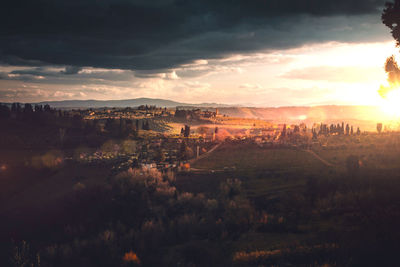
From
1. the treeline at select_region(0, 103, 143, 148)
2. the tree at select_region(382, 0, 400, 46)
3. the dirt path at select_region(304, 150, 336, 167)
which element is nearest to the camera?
the tree at select_region(382, 0, 400, 46)

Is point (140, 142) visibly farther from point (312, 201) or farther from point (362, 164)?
point (312, 201)

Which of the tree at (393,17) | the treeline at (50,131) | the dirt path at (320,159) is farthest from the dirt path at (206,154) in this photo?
the tree at (393,17)

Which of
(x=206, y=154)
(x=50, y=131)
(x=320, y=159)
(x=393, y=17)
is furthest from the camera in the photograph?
(x=50, y=131)

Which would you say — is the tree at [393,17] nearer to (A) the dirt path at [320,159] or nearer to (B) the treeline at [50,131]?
(A) the dirt path at [320,159]

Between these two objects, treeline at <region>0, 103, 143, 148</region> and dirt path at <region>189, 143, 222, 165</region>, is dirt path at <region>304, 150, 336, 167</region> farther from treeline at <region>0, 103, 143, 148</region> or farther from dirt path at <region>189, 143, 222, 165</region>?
treeline at <region>0, 103, 143, 148</region>

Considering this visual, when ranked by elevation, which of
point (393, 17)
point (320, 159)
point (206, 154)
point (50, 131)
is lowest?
point (206, 154)

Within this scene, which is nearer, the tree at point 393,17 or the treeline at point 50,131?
the tree at point 393,17

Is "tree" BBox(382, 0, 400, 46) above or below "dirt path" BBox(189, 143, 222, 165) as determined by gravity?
above

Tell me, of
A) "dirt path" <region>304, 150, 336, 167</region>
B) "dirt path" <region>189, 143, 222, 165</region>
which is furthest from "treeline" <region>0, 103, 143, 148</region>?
"dirt path" <region>304, 150, 336, 167</region>

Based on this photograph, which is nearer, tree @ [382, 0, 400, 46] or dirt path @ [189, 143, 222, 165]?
tree @ [382, 0, 400, 46]

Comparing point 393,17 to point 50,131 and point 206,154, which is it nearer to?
point 206,154

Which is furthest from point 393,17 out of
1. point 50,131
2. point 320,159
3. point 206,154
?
point 50,131
